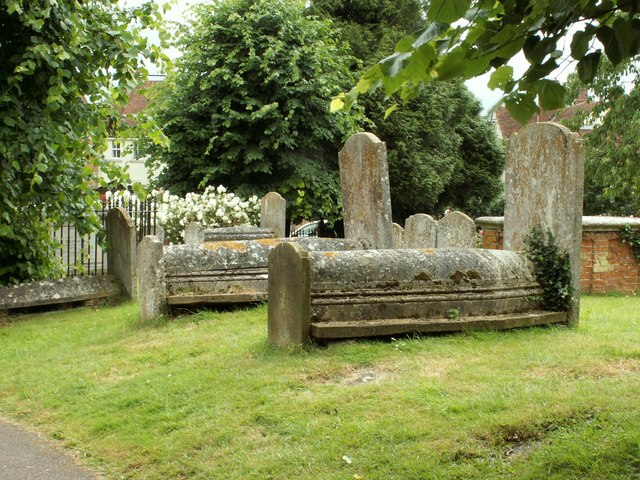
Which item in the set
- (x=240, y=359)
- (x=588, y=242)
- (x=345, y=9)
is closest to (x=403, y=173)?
(x=345, y=9)

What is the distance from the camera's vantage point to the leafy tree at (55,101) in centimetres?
989

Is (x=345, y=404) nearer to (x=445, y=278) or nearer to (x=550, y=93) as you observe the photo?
(x=445, y=278)

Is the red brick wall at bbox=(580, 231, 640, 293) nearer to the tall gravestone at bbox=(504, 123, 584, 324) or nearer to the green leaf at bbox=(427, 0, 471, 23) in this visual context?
the tall gravestone at bbox=(504, 123, 584, 324)

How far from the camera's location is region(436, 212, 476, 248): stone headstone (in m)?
14.3

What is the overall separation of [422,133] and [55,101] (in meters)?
21.5

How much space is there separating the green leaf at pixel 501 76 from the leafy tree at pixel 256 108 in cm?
1820

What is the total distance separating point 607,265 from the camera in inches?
538

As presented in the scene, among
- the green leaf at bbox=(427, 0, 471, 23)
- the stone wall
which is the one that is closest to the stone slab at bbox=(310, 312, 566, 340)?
the green leaf at bbox=(427, 0, 471, 23)

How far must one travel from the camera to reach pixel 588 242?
1342cm

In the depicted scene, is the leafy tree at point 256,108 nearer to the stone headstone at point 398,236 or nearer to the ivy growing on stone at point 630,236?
the stone headstone at point 398,236

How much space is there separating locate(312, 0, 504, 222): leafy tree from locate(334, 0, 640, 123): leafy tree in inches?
906

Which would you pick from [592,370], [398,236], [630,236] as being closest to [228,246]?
[592,370]

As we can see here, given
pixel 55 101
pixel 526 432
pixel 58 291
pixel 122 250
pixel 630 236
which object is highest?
pixel 55 101

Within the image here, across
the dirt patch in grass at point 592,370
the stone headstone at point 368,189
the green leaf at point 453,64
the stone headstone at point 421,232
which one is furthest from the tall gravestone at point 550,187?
the stone headstone at point 421,232
